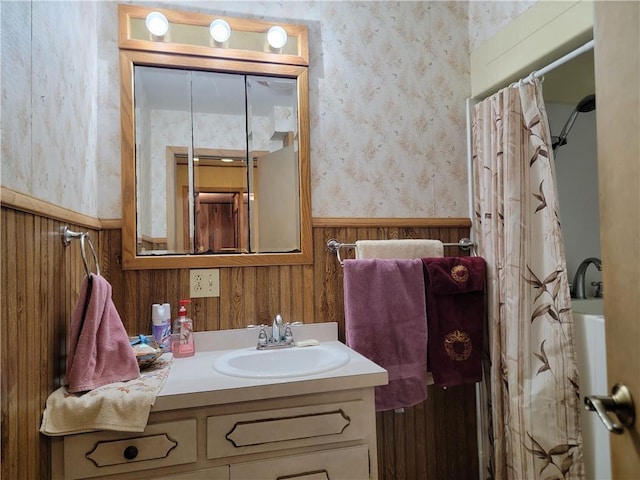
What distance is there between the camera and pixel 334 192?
1.73 meters

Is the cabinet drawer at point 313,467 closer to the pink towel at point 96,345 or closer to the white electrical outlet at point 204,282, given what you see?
the pink towel at point 96,345

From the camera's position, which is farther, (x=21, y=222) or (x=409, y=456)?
(x=409, y=456)

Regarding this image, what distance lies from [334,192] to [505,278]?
0.79 meters

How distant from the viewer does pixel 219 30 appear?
158cm

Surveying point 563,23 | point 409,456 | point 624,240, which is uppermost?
point 563,23

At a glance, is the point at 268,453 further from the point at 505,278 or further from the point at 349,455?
the point at 505,278

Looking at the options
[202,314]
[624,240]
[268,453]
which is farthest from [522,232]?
[202,314]

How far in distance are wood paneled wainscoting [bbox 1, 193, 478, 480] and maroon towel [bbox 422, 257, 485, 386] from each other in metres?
0.23

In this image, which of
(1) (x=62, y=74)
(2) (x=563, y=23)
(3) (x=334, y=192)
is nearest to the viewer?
(1) (x=62, y=74)

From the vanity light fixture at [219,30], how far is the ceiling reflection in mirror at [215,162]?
0.14 meters

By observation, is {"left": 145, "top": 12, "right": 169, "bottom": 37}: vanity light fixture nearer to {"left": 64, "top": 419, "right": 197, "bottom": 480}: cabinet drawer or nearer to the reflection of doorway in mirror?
the reflection of doorway in mirror

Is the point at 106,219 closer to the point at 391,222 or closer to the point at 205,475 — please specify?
the point at 205,475

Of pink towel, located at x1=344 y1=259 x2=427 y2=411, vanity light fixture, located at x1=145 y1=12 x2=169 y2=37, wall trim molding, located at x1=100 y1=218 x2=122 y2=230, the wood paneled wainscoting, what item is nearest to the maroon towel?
pink towel, located at x1=344 y1=259 x2=427 y2=411

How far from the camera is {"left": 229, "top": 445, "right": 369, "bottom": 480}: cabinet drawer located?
1.12 meters
